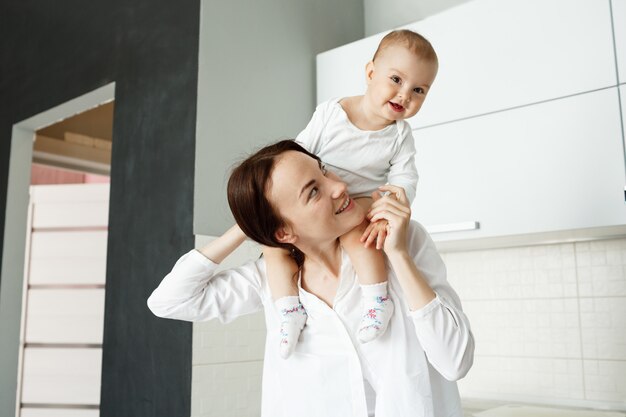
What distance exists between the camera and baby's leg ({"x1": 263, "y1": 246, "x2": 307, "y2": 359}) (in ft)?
4.37

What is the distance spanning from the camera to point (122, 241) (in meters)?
2.27

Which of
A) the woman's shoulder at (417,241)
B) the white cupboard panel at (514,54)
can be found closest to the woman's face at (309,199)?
the woman's shoulder at (417,241)

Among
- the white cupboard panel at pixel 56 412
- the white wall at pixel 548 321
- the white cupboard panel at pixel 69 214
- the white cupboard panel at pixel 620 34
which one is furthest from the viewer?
the white cupboard panel at pixel 69 214

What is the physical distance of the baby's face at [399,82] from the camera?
1.40 metres

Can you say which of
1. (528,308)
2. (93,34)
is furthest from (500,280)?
(93,34)

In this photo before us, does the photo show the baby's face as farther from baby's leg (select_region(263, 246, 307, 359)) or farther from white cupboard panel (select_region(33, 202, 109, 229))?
white cupboard panel (select_region(33, 202, 109, 229))

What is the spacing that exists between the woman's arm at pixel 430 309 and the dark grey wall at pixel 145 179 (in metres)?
0.99

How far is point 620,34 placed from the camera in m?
1.94

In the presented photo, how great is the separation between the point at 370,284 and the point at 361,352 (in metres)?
0.15

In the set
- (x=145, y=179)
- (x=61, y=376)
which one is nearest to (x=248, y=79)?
(x=145, y=179)

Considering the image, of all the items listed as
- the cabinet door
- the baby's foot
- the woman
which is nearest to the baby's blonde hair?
the woman

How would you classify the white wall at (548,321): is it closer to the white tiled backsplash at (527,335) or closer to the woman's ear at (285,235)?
the white tiled backsplash at (527,335)

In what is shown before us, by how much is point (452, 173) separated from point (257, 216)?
1.13 meters

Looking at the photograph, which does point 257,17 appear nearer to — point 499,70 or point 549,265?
point 499,70
